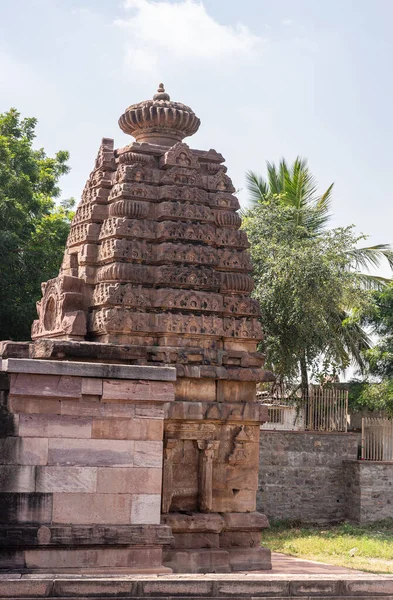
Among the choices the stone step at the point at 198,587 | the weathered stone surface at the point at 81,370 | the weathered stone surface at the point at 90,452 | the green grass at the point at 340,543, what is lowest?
the green grass at the point at 340,543

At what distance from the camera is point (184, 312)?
13.0 m

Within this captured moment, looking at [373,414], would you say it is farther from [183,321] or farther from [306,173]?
[183,321]

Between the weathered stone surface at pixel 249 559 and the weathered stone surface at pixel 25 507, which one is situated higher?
the weathered stone surface at pixel 25 507

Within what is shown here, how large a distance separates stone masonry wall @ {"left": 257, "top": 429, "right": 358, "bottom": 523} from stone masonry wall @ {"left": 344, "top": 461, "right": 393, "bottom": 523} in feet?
1.04

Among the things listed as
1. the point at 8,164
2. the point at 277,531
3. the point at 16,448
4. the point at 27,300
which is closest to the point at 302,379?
the point at 277,531

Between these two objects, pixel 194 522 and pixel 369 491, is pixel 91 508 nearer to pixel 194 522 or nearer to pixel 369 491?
pixel 194 522

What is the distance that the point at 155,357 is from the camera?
1267cm

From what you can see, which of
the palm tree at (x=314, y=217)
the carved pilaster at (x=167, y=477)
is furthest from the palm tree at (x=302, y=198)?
the carved pilaster at (x=167, y=477)

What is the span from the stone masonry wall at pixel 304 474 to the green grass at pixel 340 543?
1.34ft

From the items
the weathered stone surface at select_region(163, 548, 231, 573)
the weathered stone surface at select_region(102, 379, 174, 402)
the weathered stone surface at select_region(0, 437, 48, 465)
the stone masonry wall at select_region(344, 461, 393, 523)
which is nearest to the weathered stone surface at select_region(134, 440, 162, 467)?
the weathered stone surface at select_region(102, 379, 174, 402)

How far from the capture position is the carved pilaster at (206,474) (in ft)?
41.6

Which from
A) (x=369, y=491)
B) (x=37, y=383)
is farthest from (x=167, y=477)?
(x=369, y=491)

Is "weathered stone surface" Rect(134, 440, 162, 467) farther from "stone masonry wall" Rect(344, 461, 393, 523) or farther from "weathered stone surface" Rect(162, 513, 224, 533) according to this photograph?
"stone masonry wall" Rect(344, 461, 393, 523)

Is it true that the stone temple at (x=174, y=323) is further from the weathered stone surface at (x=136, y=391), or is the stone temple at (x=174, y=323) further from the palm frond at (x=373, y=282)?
the palm frond at (x=373, y=282)
